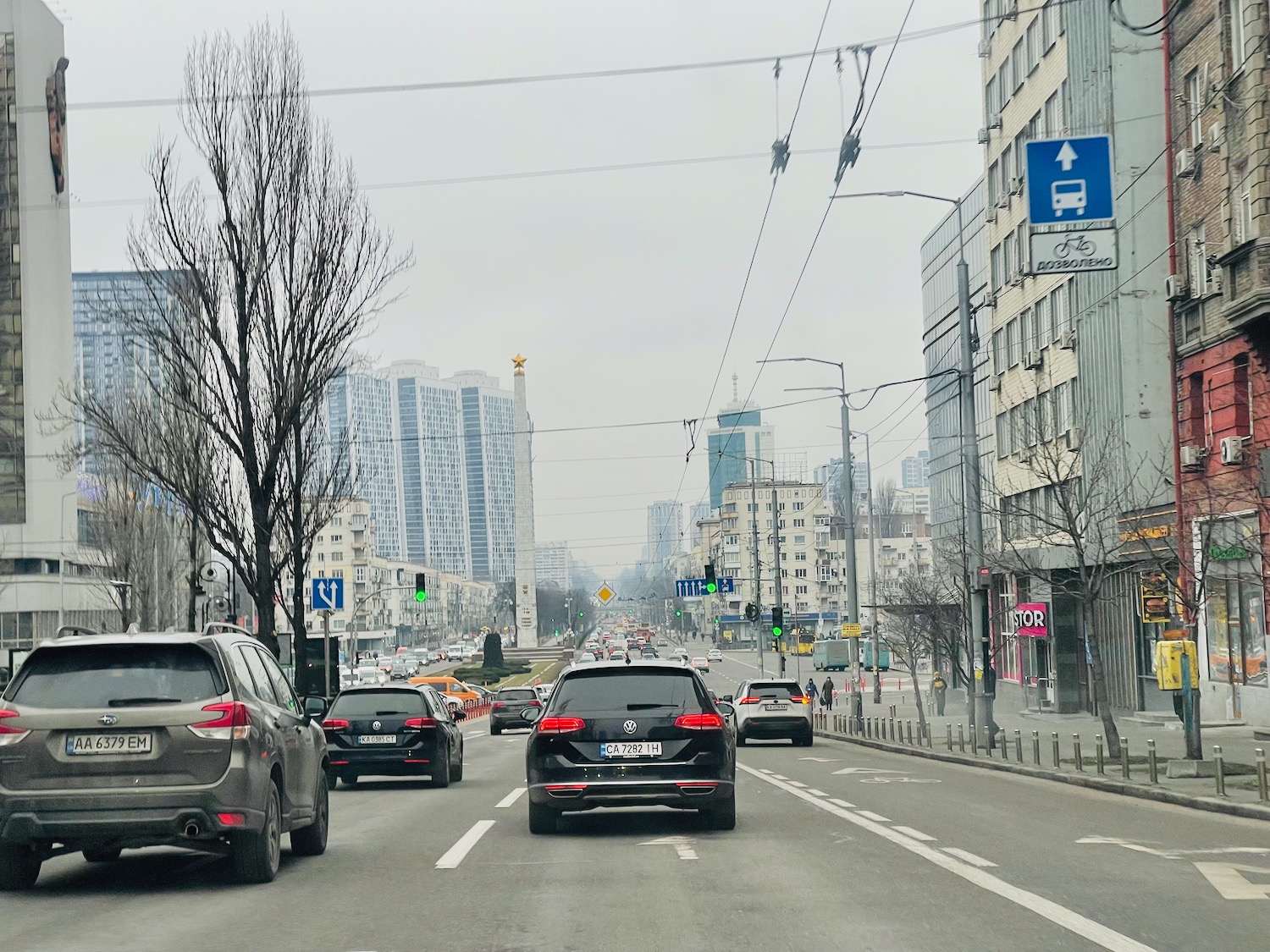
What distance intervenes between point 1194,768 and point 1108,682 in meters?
24.5

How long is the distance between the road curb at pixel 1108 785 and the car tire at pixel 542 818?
702cm

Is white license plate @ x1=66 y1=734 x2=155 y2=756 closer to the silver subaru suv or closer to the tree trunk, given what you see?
→ the silver subaru suv

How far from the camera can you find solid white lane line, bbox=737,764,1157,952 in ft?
25.7

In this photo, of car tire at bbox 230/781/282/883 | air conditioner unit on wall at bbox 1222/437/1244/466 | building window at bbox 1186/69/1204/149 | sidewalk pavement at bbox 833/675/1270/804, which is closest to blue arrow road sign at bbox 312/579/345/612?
sidewalk pavement at bbox 833/675/1270/804

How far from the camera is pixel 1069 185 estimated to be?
18422mm

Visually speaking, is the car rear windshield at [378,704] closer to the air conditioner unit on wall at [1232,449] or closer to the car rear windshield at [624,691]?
the car rear windshield at [624,691]

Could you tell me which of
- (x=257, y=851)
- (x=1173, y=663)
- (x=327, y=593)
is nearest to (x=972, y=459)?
(x=1173, y=663)

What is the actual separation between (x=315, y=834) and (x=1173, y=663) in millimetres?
20280

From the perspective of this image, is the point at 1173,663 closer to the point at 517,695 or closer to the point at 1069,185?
the point at 1069,185

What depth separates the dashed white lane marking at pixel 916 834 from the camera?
13141 mm

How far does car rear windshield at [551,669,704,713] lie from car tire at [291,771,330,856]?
2.22 meters

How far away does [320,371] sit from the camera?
30.0 m

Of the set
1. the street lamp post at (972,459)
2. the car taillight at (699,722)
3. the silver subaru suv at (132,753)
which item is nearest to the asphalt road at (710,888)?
the silver subaru suv at (132,753)

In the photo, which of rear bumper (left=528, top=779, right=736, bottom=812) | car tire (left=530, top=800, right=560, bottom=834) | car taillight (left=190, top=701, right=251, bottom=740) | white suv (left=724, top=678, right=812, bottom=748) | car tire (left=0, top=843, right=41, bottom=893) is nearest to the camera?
car taillight (left=190, top=701, right=251, bottom=740)
